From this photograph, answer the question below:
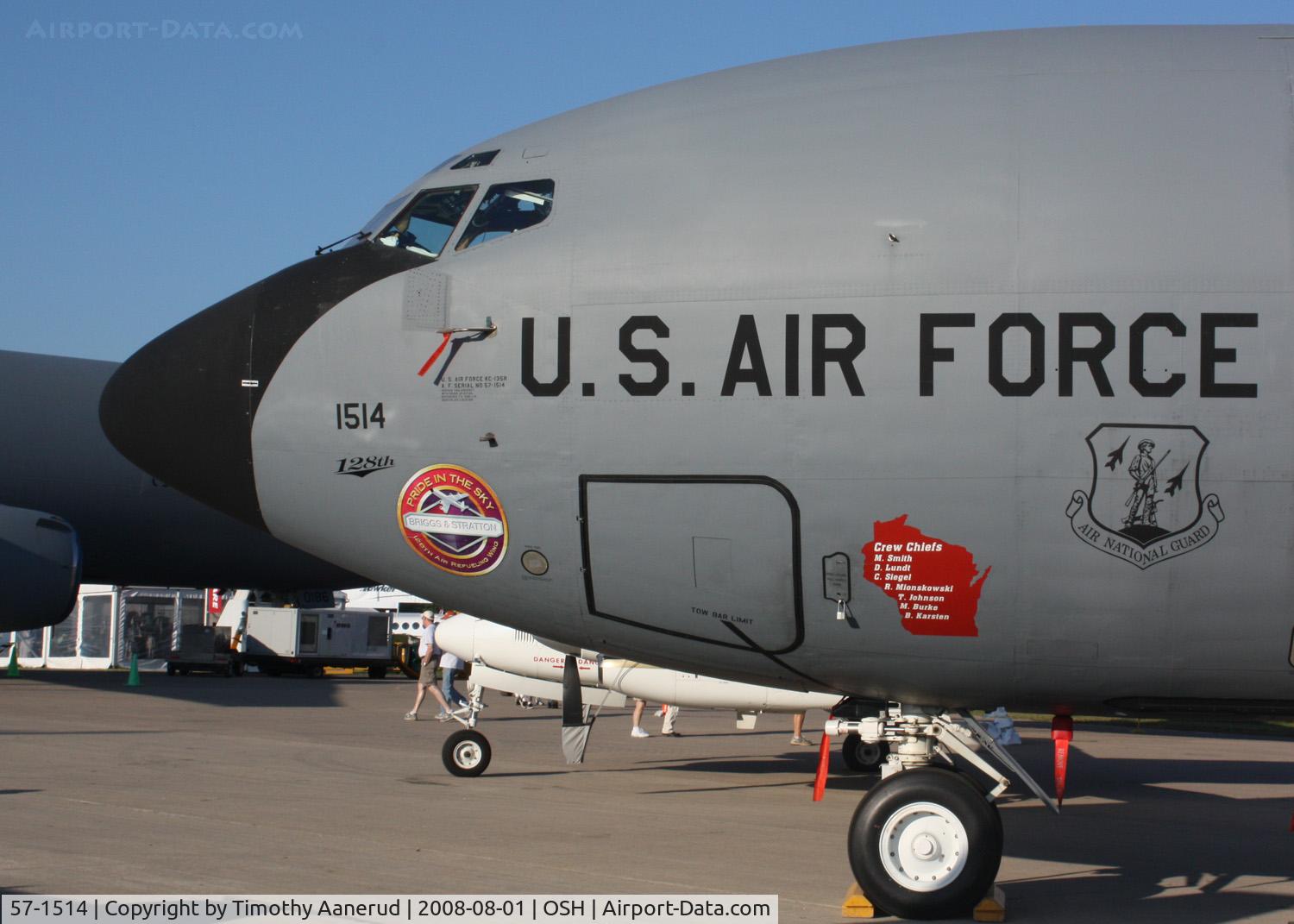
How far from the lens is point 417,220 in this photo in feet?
27.5

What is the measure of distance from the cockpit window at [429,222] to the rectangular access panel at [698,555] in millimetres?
1903

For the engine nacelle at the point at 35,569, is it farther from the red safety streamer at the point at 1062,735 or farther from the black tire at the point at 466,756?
the red safety streamer at the point at 1062,735

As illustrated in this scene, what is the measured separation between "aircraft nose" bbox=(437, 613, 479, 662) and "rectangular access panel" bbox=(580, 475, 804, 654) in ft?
32.0

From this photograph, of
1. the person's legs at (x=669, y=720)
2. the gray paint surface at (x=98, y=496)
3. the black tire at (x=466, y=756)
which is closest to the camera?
the black tire at (x=466, y=756)

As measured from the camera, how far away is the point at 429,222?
27.3 feet

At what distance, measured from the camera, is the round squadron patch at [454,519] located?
788 centimetres

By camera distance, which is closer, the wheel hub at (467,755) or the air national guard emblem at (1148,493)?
the air national guard emblem at (1148,493)

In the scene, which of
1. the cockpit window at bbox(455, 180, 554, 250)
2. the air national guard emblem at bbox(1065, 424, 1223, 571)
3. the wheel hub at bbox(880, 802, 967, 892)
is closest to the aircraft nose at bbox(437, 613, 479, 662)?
the cockpit window at bbox(455, 180, 554, 250)

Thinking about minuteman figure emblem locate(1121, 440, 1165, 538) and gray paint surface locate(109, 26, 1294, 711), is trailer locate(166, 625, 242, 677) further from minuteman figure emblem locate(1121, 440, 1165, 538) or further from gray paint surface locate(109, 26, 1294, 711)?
minuteman figure emblem locate(1121, 440, 1165, 538)

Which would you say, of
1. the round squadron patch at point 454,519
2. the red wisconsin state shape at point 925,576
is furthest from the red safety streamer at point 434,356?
the red wisconsin state shape at point 925,576

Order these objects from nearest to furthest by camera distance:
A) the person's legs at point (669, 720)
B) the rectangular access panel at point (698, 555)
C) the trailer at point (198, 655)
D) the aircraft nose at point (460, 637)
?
the rectangular access panel at point (698, 555), the aircraft nose at point (460, 637), the person's legs at point (669, 720), the trailer at point (198, 655)

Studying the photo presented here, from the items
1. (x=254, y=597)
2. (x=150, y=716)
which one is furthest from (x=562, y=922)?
(x=254, y=597)

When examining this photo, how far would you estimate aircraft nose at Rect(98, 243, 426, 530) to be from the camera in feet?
26.8

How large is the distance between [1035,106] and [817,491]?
8.45 ft
